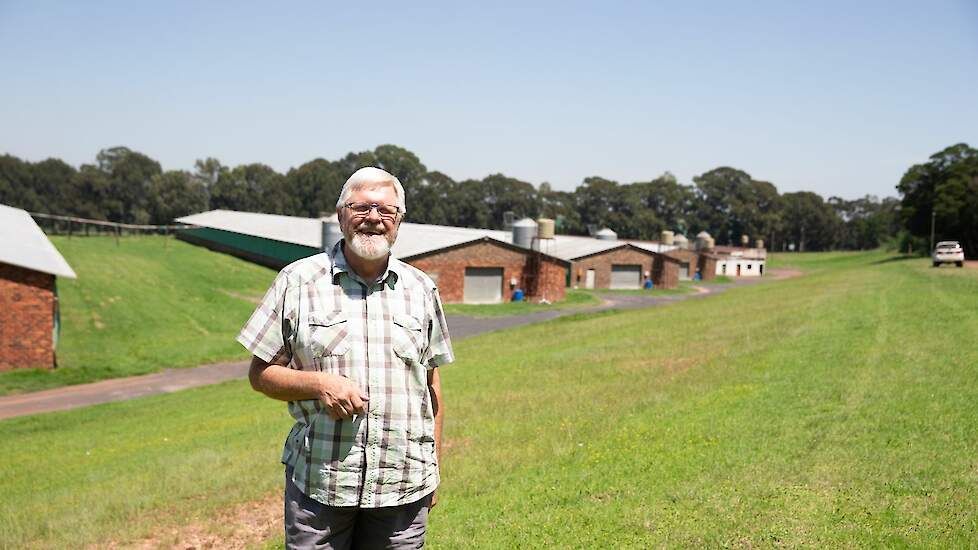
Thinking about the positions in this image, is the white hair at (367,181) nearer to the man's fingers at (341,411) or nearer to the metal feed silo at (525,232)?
the man's fingers at (341,411)

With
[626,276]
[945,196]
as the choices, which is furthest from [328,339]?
[945,196]

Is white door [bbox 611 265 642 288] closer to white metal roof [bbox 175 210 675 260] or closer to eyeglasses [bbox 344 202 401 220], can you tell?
white metal roof [bbox 175 210 675 260]

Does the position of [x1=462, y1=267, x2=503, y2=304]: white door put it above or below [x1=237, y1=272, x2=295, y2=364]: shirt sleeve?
below

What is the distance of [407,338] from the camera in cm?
355

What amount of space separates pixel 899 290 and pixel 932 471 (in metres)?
19.4

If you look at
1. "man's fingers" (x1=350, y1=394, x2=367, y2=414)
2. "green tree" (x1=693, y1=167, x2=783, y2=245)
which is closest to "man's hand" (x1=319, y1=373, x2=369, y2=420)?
"man's fingers" (x1=350, y1=394, x2=367, y2=414)

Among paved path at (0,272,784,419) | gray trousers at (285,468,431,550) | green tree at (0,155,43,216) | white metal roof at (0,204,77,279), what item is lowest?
paved path at (0,272,784,419)

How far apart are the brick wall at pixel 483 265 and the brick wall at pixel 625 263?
31.5ft

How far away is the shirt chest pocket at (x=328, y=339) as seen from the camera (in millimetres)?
3434

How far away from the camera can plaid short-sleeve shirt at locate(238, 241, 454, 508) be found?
3385mm

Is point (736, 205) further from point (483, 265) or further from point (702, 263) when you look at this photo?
point (483, 265)

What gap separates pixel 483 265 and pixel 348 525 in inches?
1494

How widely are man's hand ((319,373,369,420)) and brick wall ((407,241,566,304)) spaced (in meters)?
34.6

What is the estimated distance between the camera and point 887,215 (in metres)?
125
